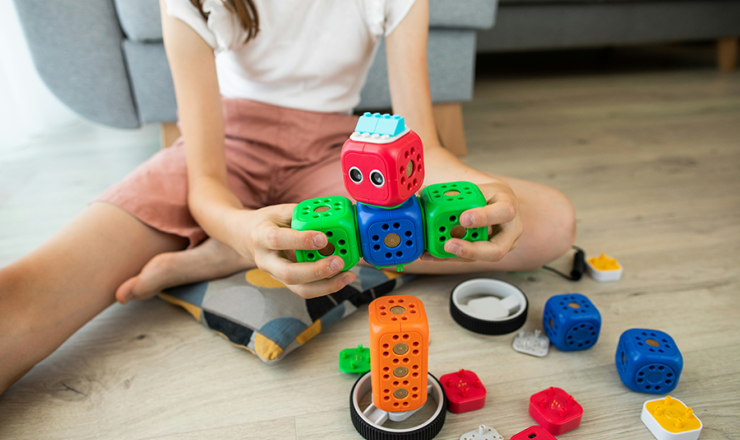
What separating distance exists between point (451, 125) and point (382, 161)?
990 millimetres

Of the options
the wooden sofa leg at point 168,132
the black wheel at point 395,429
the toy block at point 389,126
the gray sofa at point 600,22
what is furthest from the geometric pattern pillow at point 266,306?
the gray sofa at point 600,22

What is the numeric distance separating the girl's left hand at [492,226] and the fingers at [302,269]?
101mm

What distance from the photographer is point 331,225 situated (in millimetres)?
441

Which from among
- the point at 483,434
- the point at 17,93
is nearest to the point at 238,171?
the point at 483,434

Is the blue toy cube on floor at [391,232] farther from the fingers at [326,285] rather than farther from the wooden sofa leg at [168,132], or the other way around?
the wooden sofa leg at [168,132]

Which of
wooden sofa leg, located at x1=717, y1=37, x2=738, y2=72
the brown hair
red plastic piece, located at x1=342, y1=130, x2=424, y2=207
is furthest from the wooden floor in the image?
wooden sofa leg, located at x1=717, y1=37, x2=738, y2=72

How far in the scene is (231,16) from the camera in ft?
2.31

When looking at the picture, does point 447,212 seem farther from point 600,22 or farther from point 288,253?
point 600,22

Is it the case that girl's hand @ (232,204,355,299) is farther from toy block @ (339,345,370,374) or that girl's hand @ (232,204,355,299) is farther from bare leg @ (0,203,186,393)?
bare leg @ (0,203,186,393)

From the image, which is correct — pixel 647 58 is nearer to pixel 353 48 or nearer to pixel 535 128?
pixel 535 128

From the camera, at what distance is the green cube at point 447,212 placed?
454 mm

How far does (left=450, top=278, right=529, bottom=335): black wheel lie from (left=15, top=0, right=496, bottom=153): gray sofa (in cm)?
69

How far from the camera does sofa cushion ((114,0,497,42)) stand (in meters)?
1.09

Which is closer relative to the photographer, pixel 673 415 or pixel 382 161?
pixel 382 161
